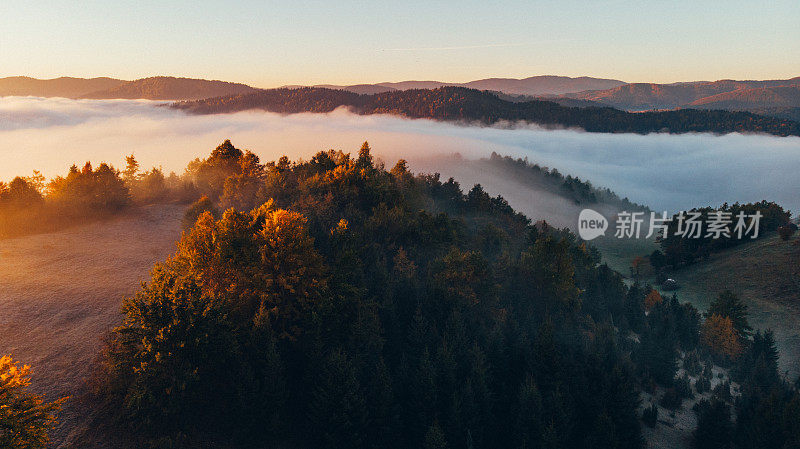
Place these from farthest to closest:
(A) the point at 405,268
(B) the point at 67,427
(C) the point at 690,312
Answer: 1. (C) the point at 690,312
2. (A) the point at 405,268
3. (B) the point at 67,427

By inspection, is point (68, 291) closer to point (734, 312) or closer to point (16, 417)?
point (16, 417)

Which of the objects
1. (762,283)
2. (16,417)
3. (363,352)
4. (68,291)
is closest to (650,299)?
(762,283)

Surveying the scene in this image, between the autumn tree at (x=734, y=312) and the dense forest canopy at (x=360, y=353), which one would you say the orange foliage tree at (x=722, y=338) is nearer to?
the dense forest canopy at (x=360, y=353)

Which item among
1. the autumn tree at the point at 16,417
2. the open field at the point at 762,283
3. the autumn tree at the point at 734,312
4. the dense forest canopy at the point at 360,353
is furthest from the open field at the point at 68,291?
the open field at the point at 762,283

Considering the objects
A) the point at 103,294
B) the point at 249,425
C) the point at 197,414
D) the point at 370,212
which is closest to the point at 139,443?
the point at 197,414

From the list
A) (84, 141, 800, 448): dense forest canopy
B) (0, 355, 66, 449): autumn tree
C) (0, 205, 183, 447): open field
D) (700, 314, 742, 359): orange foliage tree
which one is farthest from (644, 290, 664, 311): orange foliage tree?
(0, 355, 66, 449): autumn tree

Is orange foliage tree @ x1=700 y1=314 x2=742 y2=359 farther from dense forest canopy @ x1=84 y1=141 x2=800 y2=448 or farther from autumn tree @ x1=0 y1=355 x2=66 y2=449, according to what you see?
autumn tree @ x1=0 y1=355 x2=66 y2=449

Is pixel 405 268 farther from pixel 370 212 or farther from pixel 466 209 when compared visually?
pixel 466 209

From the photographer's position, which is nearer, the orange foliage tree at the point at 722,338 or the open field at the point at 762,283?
the orange foliage tree at the point at 722,338

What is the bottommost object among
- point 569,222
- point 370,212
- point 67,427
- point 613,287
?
point 569,222
